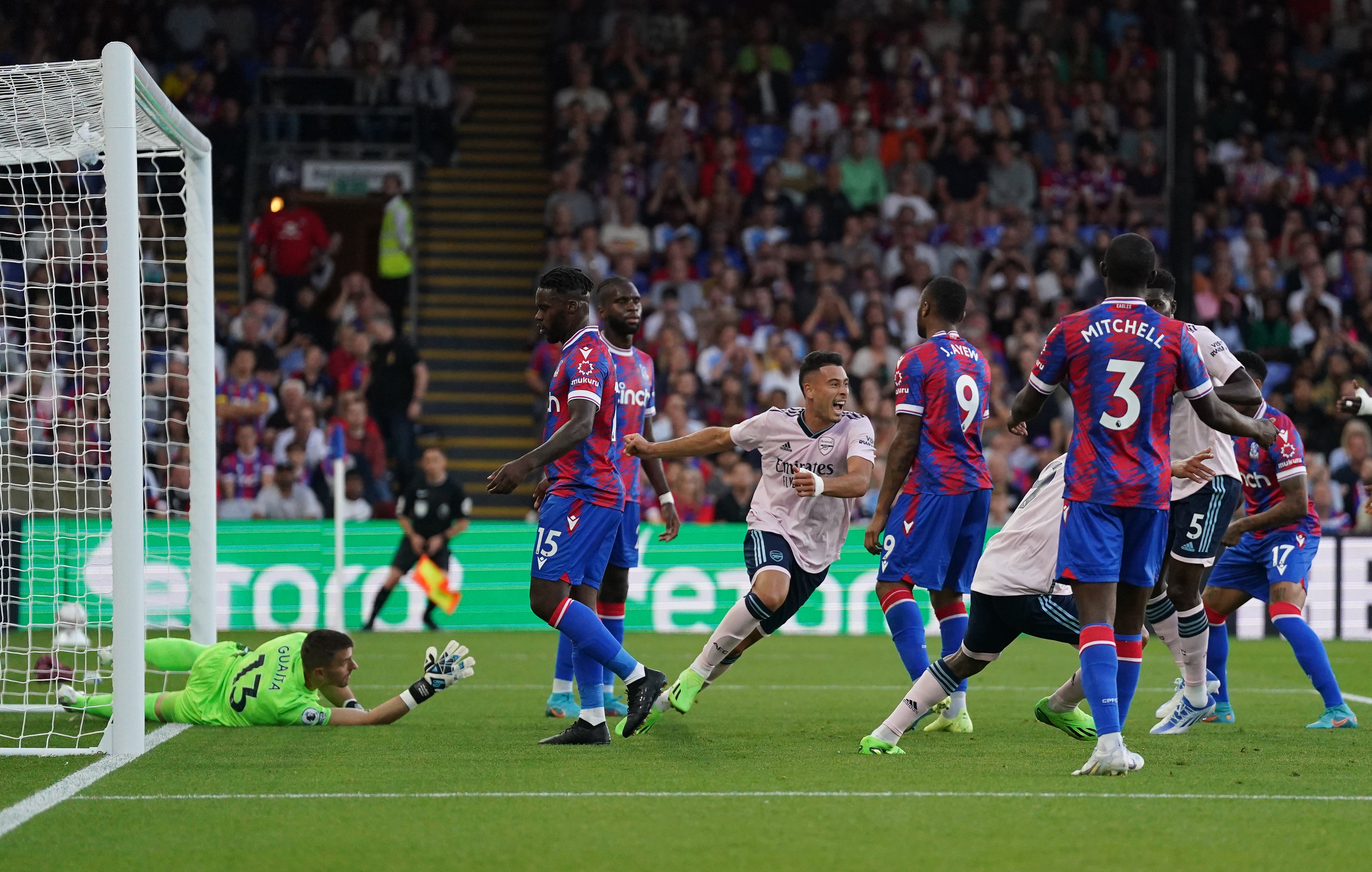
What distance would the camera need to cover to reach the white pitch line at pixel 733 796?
5.84 m

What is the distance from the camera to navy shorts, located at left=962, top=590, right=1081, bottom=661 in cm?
685

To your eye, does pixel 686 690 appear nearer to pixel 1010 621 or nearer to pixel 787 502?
pixel 787 502

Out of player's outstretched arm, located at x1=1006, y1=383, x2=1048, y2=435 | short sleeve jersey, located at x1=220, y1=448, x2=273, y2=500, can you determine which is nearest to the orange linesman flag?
short sleeve jersey, located at x1=220, y1=448, x2=273, y2=500

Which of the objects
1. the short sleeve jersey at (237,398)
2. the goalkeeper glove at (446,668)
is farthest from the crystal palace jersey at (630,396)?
the short sleeve jersey at (237,398)

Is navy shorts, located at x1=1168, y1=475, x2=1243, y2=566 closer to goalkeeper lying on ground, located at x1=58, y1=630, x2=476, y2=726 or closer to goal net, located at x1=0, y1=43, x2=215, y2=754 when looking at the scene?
goalkeeper lying on ground, located at x1=58, y1=630, x2=476, y2=726

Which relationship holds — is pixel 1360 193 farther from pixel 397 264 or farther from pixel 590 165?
pixel 397 264

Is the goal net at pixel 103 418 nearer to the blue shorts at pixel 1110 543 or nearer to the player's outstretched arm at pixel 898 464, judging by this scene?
the player's outstretched arm at pixel 898 464

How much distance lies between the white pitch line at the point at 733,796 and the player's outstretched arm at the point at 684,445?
2.09m

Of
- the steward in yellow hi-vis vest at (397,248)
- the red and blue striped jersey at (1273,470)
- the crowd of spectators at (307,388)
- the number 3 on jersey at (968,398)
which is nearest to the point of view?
the number 3 on jersey at (968,398)

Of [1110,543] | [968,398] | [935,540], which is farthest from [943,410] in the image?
[1110,543]

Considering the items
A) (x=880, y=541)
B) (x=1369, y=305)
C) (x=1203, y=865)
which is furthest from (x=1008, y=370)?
(x=1203, y=865)

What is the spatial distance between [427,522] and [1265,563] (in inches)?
346

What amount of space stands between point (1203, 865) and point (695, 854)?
1567 mm

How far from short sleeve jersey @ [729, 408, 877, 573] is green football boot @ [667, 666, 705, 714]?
2.60ft
